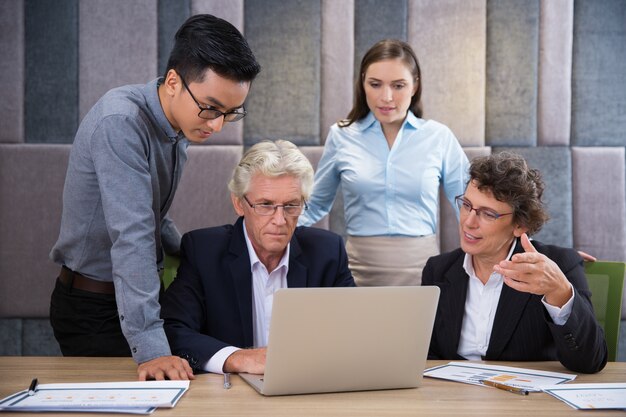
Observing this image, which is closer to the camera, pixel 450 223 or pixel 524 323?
pixel 524 323

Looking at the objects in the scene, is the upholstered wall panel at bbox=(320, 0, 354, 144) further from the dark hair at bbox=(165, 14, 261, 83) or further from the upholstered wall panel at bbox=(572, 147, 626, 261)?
the dark hair at bbox=(165, 14, 261, 83)

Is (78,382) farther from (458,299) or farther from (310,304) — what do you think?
(458,299)

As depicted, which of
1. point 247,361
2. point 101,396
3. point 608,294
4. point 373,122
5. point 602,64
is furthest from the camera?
point 602,64

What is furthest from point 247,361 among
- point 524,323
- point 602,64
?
point 602,64

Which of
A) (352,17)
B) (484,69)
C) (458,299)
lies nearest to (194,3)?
(352,17)

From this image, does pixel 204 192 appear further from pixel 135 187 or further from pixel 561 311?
pixel 561 311

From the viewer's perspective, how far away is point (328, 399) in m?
1.51

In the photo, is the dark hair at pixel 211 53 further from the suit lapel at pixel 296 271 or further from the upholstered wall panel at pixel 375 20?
the upholstered wall panel at pixel 375 20

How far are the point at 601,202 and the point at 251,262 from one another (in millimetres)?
1979

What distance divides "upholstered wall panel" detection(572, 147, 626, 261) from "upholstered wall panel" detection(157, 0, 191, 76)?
191cm

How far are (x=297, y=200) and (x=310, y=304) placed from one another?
0.68m

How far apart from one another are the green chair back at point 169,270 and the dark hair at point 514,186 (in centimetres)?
94

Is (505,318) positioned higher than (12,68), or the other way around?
(12,68)

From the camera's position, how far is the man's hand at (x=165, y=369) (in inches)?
65.1
